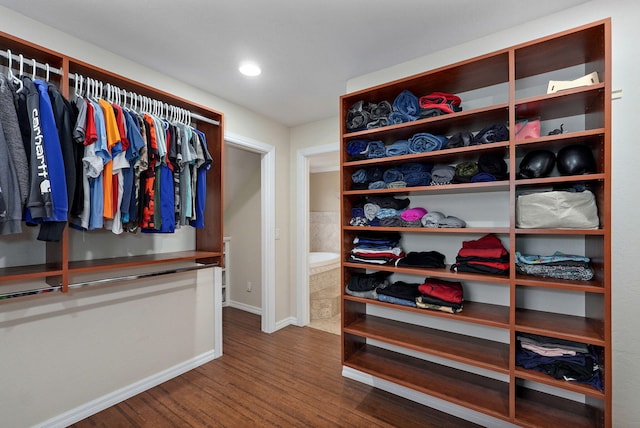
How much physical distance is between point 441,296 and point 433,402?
82 cm

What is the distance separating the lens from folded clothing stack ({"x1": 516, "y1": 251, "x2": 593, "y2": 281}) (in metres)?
1.47

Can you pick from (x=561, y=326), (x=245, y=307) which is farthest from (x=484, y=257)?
(x=245, y=307)

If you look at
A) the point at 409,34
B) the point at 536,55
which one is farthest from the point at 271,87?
the point at 536,55

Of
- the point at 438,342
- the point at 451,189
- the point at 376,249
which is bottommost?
the point at 438,342

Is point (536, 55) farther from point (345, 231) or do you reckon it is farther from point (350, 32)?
point (345, 231)

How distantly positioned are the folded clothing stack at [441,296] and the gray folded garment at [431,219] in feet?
1.28

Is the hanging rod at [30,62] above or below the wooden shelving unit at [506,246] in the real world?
above

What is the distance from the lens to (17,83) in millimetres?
1425

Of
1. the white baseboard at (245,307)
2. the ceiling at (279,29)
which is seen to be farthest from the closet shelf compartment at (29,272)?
the white baseboard at (245,307)

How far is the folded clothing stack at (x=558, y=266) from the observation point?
1.47m

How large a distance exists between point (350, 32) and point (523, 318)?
198 cm

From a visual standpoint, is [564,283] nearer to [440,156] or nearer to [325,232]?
[440,156]

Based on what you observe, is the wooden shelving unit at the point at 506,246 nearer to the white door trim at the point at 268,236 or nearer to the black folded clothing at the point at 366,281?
the black folded clothing at the point at 366,281

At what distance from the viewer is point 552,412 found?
60.6 inches
